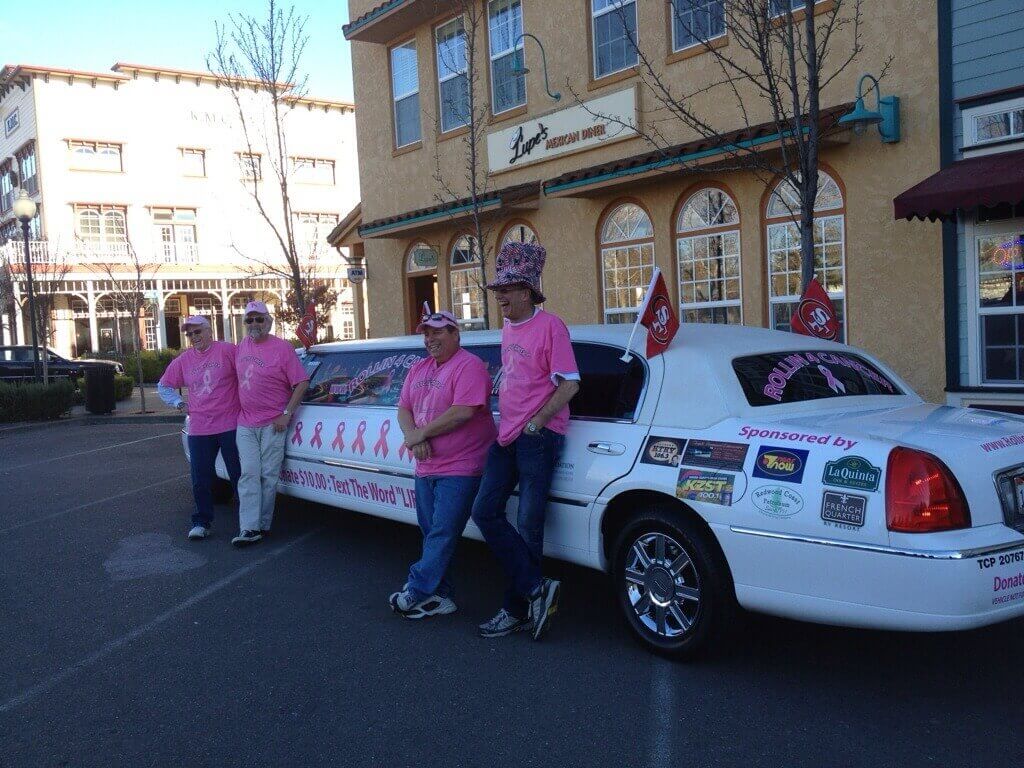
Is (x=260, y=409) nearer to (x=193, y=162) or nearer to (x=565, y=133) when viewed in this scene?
(x=565, y=133)

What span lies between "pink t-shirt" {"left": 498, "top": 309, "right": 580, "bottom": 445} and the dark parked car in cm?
2285

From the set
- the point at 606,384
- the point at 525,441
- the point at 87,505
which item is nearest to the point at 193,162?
the point at 87,505

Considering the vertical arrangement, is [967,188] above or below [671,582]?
above

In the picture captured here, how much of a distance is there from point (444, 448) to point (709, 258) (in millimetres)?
7167

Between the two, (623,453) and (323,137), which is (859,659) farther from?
(323,137)

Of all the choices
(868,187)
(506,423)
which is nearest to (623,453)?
(506,423)

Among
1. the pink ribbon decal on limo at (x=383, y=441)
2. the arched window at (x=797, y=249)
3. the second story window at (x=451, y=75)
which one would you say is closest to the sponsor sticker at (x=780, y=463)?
the pink ribbon decal on limo at (x=383, y=441)

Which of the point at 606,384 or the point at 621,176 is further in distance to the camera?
the point at 621,176

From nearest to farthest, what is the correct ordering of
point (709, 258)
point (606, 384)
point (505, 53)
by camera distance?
1. point (606, 384)
2. point (709, 258)
3. point (505, 53)

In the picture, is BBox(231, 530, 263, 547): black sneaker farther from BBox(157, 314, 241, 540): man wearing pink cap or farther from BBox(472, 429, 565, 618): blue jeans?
BBox(472, 429, 565, 618): blue jeans

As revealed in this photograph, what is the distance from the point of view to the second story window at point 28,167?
35800 millimetres

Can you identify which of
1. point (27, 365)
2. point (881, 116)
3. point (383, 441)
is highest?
point (881, 116)

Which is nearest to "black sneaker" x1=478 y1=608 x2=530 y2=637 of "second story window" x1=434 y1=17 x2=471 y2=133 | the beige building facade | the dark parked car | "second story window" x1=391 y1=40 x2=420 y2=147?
the beige building facade

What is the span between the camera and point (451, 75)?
14.6m
